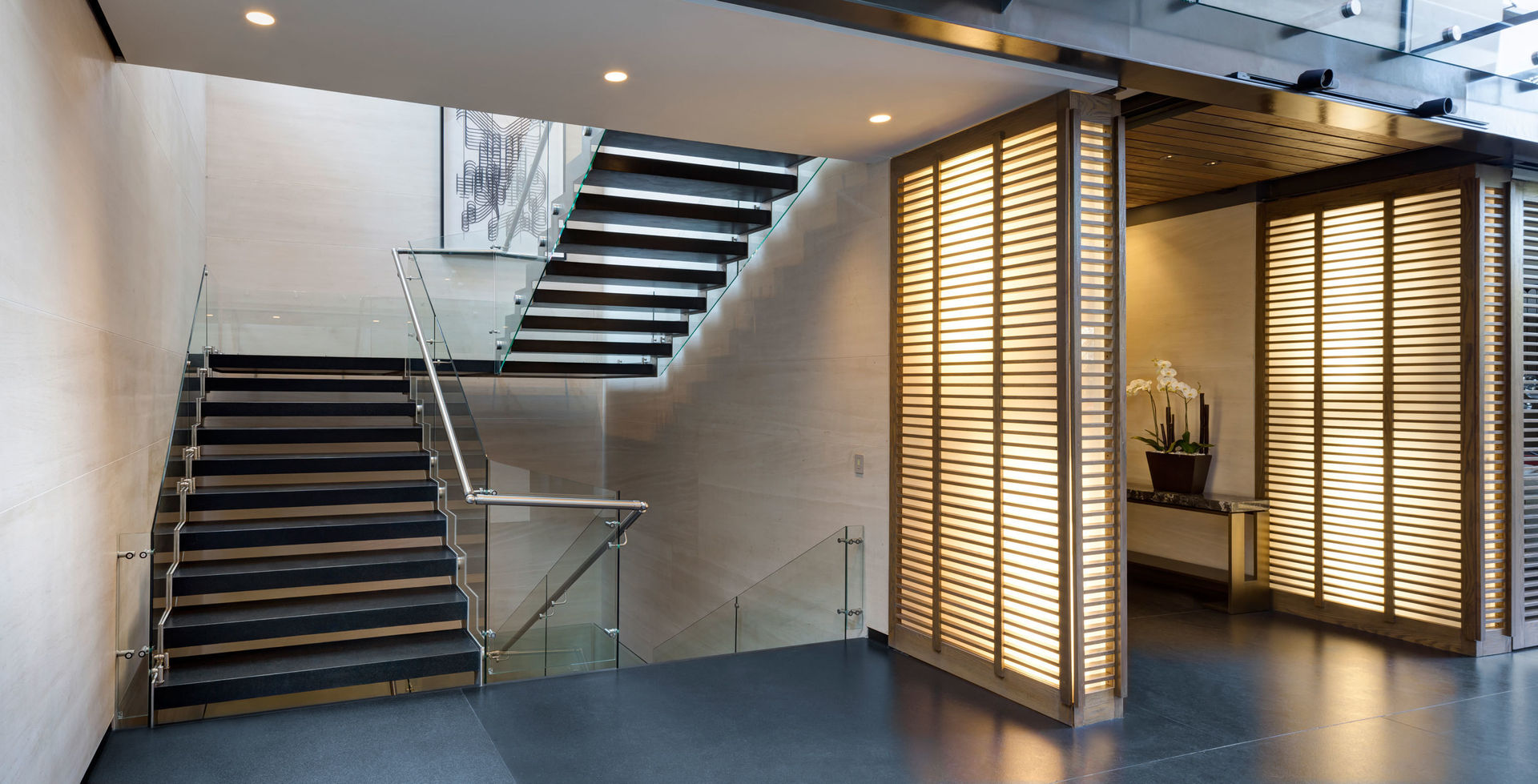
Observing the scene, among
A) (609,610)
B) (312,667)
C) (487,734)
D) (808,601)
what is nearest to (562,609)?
(609,610)

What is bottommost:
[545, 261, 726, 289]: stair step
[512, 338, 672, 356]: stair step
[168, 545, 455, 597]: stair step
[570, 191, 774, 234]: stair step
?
[168, 545, 455, 597]: stair step

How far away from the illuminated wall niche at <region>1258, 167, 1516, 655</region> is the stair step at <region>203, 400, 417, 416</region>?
5.95 meters

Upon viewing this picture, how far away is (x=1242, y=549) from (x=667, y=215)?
14.2 ft

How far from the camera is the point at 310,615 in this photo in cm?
454

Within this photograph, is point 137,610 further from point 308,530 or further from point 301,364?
point 301,364

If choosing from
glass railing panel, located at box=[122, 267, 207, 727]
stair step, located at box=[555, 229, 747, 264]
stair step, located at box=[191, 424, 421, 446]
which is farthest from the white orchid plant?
glass railing panel, located at box=[122, 267, 207, 727]

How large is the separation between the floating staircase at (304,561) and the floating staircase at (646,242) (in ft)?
4.40

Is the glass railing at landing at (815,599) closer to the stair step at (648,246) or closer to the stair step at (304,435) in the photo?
the stair step at (648,246)

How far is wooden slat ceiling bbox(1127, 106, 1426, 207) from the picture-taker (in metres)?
4.61

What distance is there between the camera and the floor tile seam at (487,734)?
343 centimetres

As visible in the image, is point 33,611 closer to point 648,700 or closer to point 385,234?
point 648,700

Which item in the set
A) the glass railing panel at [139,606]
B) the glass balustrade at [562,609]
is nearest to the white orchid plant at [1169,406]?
the glass balustrade at [562,609]

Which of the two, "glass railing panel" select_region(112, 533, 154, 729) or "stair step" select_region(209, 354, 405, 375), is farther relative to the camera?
"stair step" select_region(209, 354, 405, 375)

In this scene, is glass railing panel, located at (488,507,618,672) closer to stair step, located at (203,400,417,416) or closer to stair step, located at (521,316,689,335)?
stair step, located at (203,400,417,416)
